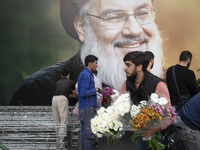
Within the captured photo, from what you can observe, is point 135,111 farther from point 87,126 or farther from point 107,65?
point 107,65

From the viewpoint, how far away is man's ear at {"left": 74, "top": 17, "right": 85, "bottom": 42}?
20.0 feet

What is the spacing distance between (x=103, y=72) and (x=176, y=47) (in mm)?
2027

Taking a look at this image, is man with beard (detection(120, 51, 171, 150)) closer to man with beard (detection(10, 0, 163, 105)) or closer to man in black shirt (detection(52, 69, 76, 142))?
man in black shirt (detection(52, 69, 76, 142))

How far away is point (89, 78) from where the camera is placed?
4.15 m

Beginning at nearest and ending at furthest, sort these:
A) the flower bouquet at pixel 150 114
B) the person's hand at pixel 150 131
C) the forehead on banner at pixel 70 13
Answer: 1. the flower bouquet at pixel 150 114
2. the person's hand at pixel 150 131
3. the forehead on banner at pixel 70 13

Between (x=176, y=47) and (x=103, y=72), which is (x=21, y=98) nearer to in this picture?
(x=103, y=72)

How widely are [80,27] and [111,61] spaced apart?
1.21m

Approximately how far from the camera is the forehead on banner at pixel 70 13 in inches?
237

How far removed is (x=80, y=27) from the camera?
6137 millimetres

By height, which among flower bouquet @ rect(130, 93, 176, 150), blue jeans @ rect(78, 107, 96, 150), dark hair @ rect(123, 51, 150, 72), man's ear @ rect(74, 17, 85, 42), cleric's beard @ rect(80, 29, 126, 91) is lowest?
flower bouquet @ rect(130, 93, 176, 150)

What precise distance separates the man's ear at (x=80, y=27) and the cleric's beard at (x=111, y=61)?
0.11 m

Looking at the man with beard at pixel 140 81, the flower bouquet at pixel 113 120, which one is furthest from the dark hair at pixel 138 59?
the flower bouquet at pixel 113 120

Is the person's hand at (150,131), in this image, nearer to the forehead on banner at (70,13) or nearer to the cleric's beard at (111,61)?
the cleric's beard at (111,61)

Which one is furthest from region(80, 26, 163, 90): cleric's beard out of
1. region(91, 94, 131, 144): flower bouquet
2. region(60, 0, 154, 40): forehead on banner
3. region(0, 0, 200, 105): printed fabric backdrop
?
region(91, 94, 131, 144): flower bouquet
